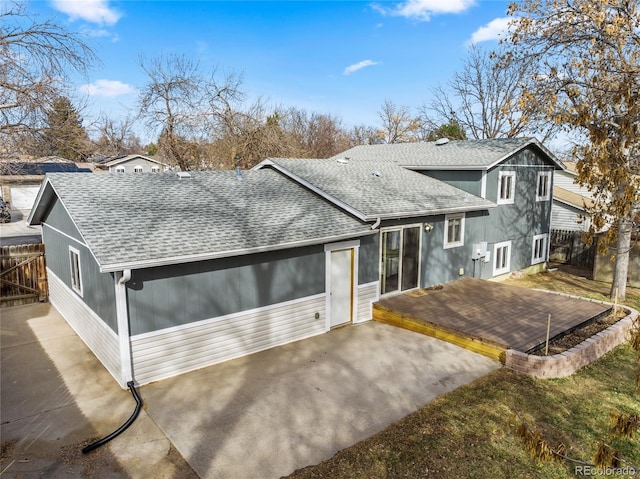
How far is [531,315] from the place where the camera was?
34.7ft

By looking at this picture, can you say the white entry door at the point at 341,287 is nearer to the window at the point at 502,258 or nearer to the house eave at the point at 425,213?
the house eave at the point at 425,213

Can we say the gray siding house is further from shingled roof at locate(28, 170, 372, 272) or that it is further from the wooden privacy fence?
the wooden privacy fence

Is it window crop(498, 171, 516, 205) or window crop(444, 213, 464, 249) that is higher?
window crop(498, 171, 516, 205)

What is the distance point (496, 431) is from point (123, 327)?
6.25 meters

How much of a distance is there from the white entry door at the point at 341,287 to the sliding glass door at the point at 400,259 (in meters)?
1.28

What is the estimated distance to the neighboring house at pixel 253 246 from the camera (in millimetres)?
7727

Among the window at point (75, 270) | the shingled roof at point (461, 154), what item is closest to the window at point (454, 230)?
the shingled roof at point (461, 154)

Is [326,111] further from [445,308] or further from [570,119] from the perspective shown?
[570,119]

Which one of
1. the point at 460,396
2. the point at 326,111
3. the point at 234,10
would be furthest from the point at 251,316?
the point at 326,111

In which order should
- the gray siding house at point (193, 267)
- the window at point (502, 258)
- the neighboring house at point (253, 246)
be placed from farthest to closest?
the window at point (502, 258) < the neighboring house at point (253, 246) < the gray siding house at point (193, 267)

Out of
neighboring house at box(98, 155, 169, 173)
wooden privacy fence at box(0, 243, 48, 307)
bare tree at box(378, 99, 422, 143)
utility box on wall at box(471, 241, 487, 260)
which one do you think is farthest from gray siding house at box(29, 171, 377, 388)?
bare tree at box(378, 99, 422, 143)

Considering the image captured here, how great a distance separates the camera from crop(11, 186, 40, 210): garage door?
34625 mm

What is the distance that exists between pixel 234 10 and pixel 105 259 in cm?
2064

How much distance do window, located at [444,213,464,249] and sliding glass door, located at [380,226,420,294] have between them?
144 centimetres
